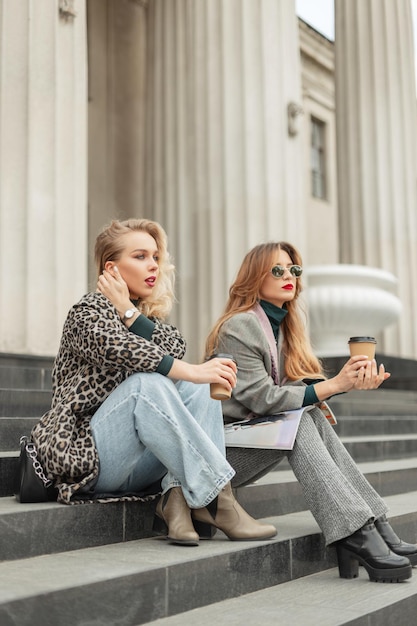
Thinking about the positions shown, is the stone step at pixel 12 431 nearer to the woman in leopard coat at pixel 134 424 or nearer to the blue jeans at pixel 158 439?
the woman in leopard coat at pixel 134 424

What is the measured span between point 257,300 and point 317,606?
165 centimetres

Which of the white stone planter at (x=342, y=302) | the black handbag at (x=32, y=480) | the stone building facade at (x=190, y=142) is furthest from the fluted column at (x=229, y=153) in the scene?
the black handbag at (x=32, y=480)

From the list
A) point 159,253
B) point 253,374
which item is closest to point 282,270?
point 253,374

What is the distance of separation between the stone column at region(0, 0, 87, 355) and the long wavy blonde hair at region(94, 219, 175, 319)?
2.76 meters

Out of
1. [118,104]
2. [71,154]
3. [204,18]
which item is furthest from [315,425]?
[118,104]

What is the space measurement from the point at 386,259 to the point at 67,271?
22.6 feet

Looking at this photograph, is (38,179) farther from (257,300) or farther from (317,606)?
(317,606)

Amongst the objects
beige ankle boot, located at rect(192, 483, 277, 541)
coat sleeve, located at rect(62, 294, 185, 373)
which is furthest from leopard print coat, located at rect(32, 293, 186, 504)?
beige ankle boot, located at rect(192, 483, 277, 541)

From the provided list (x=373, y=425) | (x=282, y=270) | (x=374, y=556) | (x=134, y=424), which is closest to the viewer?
(x=134, y=424)

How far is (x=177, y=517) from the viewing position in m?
3.27

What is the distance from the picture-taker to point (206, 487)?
3.24m

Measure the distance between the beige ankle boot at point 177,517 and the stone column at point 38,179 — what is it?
325 centimetres

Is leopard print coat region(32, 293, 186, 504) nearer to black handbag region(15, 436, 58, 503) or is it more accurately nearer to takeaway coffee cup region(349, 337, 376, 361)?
black handbag region(15, 436, 58, 503)

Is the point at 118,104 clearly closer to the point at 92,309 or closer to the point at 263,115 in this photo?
the point at 263,115
